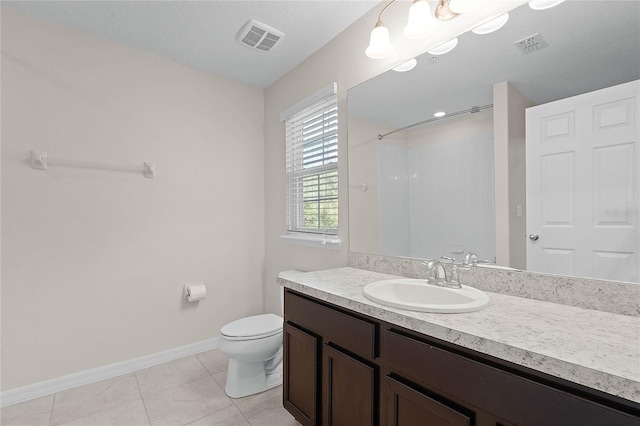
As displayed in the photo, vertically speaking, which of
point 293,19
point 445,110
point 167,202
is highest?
point 293,19

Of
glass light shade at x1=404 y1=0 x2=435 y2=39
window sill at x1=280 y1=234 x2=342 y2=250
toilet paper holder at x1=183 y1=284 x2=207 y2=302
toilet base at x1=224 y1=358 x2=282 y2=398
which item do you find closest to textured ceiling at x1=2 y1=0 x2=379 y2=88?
glass light shade at x1=404 y1=0 x2=435 y2=39

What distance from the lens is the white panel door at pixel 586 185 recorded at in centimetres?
103

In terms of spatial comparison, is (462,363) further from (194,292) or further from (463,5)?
(194,292)

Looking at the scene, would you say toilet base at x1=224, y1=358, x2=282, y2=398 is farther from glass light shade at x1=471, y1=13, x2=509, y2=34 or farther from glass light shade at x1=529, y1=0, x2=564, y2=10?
glass light shade at x1=529, y1=0, x2=564, y2=10

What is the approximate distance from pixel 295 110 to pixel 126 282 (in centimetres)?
194

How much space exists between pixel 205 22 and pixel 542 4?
6.34 feet

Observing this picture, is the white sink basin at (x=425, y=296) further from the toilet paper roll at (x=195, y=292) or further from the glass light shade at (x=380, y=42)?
the toilet paper roll at (x=195, y=292)

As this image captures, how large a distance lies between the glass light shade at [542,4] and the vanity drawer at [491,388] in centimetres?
140

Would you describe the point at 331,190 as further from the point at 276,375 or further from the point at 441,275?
the point at 276,375

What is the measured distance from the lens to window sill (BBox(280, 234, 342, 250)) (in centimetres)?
222

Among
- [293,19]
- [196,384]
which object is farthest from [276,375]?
[293,19]

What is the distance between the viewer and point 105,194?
2248 mm

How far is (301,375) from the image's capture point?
61.0 inches

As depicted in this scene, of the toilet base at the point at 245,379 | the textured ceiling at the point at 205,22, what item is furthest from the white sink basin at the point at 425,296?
the textured ceiling at the point at 205,22
